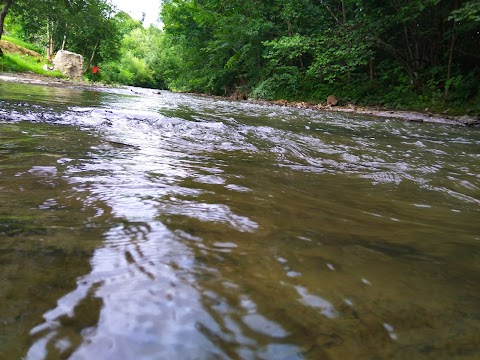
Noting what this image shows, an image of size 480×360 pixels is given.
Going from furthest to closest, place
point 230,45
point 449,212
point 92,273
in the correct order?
1. point 230,45
2. point 449,212
3. point 92,273

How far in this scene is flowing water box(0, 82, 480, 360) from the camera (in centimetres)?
70

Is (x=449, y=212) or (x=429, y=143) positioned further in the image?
(x=429, y=143)

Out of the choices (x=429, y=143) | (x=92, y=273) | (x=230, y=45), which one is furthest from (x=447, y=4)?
(x=92, y=273)

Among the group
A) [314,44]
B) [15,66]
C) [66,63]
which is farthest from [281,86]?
[15,66]

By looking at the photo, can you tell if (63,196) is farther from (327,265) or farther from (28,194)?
(327,265)

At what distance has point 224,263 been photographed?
1013 millimetres

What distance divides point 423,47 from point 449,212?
14.1 metres

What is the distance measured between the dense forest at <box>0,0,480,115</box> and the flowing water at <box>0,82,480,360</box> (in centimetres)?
904

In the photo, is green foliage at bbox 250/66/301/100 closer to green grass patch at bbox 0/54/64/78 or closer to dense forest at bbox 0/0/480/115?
dense forest at bbox 0/0/480/115

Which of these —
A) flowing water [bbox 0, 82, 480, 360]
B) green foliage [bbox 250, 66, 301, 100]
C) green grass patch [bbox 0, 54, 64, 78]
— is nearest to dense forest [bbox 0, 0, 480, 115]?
green foliage [bbox 250, 66, 301, 100]

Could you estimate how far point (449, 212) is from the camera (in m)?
1.89

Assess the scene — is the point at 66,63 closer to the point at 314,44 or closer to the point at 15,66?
the point at 15,66

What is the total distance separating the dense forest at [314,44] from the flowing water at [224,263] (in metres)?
9.04

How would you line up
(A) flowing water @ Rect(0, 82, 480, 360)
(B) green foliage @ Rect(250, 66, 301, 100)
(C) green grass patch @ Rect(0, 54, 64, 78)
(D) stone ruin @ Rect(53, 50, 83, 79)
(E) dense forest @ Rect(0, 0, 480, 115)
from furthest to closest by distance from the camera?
(D) stone ruin @ Rect(53, 50, 83, 79), (C) green grass patch @ Rect(0, 54, 64, 78), (B) green foliage @ Rect(250, 66, 301, 100), (E) dense forest @ Rect(0, 0, 480, 115), (A) flowing water @ Rect(0, 82, 480, 360)
